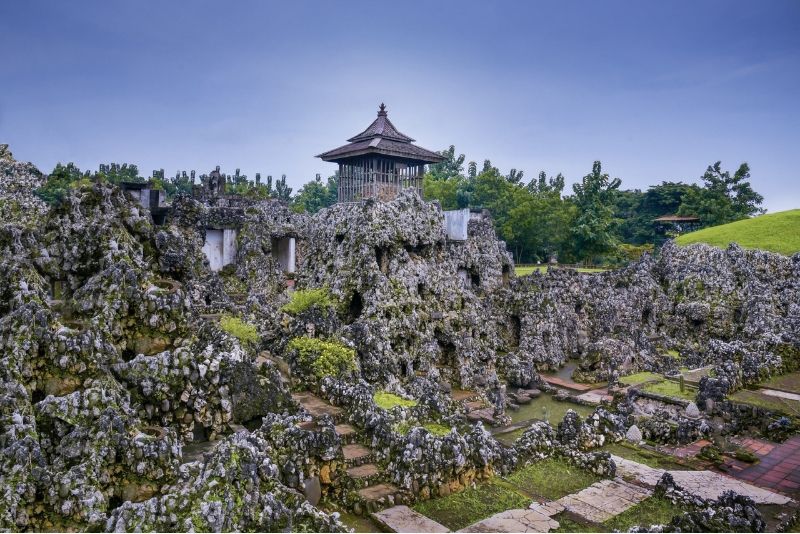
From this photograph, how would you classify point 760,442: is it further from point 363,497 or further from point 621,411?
point 363,497

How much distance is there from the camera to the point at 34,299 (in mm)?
10148

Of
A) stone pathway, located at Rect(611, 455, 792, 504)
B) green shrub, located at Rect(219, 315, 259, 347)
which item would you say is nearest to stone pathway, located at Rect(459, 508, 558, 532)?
stone pathway, located at Rect(611, 455, 792, 504)

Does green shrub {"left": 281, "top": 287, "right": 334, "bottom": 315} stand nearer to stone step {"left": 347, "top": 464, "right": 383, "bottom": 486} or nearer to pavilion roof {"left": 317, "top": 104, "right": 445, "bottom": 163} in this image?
stone step {"left": 347, "top": 464, "right": 383, "bottom": 486}

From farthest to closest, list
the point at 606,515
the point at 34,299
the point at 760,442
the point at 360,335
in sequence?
the point at 360,335 → the point at 760,442 → the point at 606,515 → the point at 34,299

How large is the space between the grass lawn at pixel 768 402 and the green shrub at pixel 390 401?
11126 millimetres

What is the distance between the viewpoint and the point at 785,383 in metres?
21.3

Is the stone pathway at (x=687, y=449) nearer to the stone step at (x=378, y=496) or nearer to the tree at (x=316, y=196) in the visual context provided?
the stone step at (x=378, y=496)

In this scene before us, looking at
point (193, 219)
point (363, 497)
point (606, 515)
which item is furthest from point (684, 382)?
point (193, 219)

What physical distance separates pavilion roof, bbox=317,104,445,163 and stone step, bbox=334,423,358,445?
2641 centimetres

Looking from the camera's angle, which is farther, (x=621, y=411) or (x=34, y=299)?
(x=621, y=411)

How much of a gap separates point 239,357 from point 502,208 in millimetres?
52156

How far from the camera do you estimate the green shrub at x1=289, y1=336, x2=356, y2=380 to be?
16366mm

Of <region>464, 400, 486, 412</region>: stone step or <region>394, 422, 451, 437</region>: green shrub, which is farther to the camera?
<region>464, 400, 486, 412</region>: stone step

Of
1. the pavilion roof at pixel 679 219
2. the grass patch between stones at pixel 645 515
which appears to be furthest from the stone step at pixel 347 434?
the pavilion roof at pixel 679 219
